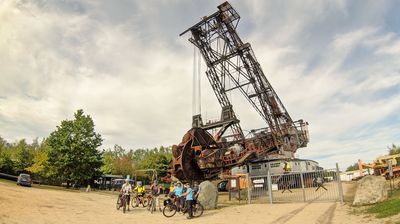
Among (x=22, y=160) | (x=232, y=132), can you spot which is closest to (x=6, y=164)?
(x=22, y=160)

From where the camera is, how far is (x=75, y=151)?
48750 millimetres

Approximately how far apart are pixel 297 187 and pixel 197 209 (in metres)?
9.09

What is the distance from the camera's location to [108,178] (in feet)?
206

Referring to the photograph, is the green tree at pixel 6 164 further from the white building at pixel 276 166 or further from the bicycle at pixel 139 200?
the bicycle at pixel 139 200

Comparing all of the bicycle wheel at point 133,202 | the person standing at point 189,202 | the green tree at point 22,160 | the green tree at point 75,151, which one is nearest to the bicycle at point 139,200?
the bicycle wheel at point 133,202

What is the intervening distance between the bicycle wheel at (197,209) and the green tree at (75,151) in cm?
3588

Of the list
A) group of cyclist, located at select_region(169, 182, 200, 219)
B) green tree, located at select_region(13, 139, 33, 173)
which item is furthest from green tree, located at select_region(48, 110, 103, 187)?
group of cyclist, located at select_region(169, 182, 200, 219)

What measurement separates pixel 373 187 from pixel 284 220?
6.04m

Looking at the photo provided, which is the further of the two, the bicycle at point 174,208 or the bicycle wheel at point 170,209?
the bicycle wheel at point 170,209

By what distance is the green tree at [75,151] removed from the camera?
158 feet

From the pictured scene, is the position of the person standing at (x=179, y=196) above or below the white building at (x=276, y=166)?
below

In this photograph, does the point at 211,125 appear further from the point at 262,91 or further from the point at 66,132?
the point at 66,132

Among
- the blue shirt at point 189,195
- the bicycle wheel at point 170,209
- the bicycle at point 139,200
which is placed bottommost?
the bicycle wheel at point 170,209

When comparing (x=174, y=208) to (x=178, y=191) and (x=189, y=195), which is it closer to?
(x=178, y=191)
